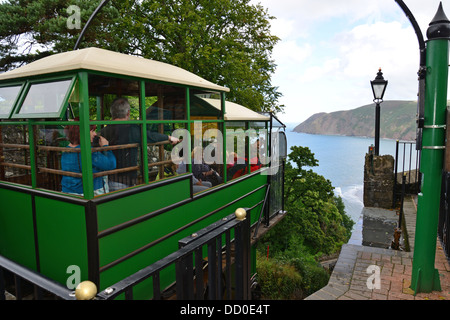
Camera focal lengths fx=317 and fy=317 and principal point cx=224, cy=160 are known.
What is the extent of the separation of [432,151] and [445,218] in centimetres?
236

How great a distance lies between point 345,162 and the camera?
140750 millimetres

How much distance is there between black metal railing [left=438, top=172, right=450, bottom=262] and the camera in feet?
17.6

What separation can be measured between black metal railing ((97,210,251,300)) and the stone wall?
8335 mm

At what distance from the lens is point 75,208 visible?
3254mm

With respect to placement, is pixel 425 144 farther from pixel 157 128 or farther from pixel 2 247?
pixel 2 247

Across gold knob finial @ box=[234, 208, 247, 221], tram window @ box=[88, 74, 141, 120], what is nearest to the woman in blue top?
tram window @ box=[88, 74, 141, 120]

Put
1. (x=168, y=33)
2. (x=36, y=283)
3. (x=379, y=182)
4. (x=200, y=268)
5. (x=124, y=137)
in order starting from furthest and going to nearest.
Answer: (x=168, y=33) < (x=379, y=182) < (x=124, y=137) < (x=200, y=268) < (x=36, y=283)

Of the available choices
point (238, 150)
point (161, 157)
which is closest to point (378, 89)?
point (238, 150)

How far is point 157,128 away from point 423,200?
3911 millimetres

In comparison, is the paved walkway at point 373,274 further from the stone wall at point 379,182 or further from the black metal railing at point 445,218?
the stone wall at point 379,182

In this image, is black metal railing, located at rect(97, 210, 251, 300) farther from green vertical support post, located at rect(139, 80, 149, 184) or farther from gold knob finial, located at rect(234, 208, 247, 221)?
green vertical support post, located at rect(139, 80, 149, 184)

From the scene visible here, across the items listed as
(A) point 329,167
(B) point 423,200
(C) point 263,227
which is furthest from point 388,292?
(A) point 329,167

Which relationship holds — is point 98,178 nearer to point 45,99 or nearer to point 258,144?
point 45,99

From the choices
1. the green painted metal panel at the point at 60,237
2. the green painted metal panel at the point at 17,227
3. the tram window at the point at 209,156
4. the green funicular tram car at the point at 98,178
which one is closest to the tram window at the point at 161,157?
the green funicular tram car at the point at 98,178
